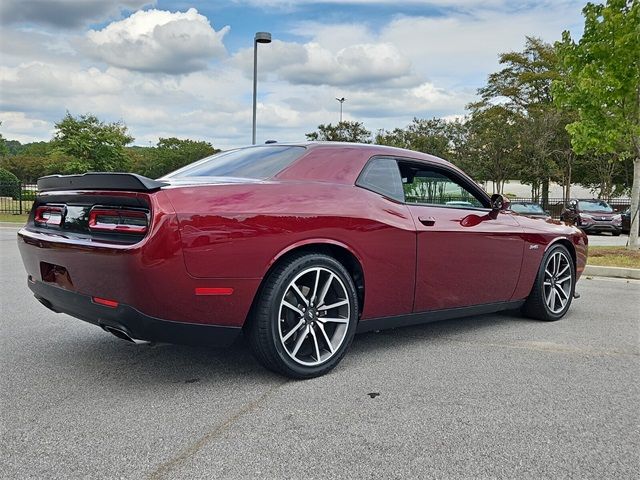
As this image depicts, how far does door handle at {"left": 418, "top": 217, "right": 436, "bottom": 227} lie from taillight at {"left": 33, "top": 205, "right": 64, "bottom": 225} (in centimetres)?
238

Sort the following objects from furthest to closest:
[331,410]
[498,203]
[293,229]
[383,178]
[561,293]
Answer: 1. [561,293]
2. [498,203]
3. [383,178]
4. [293,229]
5. [331,410]

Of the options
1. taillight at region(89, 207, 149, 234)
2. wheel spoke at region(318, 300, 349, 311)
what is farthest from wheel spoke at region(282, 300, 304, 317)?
taillight at region(89, 207, 149, 234)

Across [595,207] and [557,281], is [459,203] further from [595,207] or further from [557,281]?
[595,207]

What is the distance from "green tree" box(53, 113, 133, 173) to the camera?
3031cm

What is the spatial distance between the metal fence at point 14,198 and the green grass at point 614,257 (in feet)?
73.5

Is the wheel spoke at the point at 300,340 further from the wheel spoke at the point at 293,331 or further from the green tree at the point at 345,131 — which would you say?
the green tree at the point at 345,131

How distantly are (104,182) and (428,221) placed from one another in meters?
2.20

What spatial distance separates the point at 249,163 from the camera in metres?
4.04

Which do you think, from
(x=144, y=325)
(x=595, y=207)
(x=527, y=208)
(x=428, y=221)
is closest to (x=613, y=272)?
(x=428, y=221)

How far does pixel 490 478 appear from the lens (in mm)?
2383

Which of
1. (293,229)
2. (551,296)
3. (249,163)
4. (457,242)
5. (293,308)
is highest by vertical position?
(249,163)

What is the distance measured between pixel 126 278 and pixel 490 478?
1.98 metres

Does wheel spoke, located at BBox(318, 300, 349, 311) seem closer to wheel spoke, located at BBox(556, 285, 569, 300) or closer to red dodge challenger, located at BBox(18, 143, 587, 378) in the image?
red dodge challenger, located at BBox(18, 143, 587, 378)

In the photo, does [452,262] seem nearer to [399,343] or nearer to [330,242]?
[399,343]
